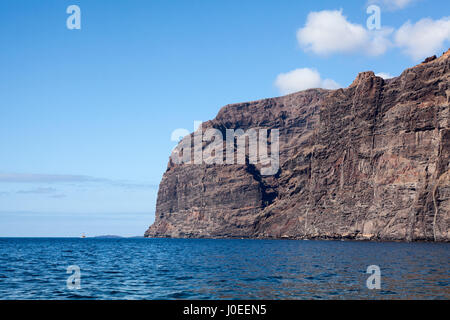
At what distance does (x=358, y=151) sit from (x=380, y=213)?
2566 centimetres

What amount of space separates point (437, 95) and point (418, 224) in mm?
38594

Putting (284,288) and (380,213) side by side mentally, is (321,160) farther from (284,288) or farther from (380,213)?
(284,288)

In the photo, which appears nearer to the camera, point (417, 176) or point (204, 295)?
point (204, 295)

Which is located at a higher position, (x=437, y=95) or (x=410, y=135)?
(x=437, y=95)

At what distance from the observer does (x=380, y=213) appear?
145 metres

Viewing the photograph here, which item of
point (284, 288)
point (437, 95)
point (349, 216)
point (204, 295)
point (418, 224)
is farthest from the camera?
point (349, 216)

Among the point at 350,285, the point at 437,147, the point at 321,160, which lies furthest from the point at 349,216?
the point at 350,285
